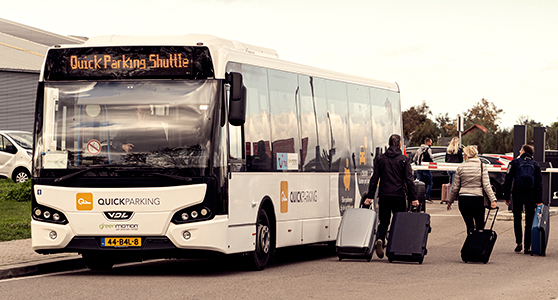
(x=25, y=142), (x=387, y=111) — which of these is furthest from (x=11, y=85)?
(x=387, y=111)

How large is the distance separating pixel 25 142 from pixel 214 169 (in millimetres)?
19249

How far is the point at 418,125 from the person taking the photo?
103m

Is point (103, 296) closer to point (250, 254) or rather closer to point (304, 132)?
point (250, 254)

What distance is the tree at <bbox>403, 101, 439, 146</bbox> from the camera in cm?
9956

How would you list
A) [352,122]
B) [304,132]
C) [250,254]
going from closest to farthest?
[250,254] < [304,132] < [352,122]

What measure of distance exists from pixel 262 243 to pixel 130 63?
3034 millimetres

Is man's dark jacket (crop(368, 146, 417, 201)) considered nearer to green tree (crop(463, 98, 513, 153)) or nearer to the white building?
the white building

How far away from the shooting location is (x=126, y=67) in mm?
11461

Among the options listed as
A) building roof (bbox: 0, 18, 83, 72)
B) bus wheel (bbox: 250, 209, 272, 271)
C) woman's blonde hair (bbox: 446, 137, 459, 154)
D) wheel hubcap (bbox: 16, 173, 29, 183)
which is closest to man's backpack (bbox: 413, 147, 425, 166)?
woman's blonde hair (bbox: 446, 137, 459, 154)

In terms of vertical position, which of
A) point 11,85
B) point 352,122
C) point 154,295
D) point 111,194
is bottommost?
point 154,295

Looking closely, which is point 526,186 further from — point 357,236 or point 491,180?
point 491,180

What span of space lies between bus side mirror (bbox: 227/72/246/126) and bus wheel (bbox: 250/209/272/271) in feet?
5.18

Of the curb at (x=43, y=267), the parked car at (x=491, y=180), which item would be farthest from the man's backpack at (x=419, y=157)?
the curb at (x=43, y=267)

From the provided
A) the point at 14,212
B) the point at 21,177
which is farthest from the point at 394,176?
the point at 21,177
